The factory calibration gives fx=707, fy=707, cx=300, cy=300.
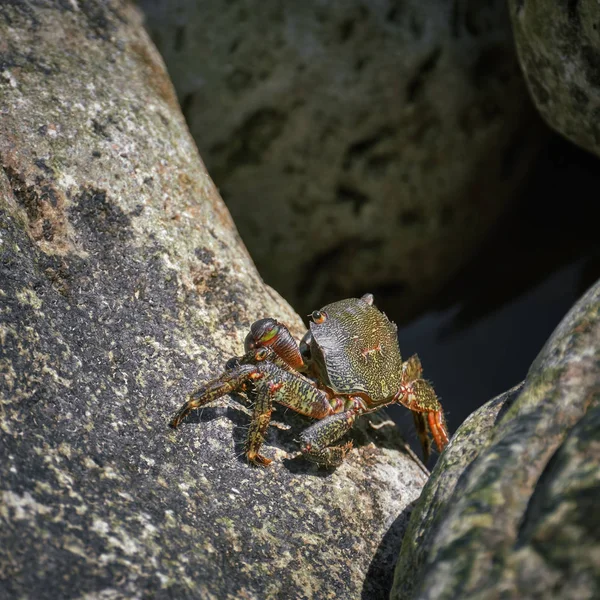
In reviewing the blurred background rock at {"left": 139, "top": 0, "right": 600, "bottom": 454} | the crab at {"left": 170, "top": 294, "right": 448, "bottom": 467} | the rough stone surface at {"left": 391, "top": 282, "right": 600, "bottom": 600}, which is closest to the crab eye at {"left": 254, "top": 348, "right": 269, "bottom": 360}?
the crab at {"left": 170, "top": 294, "right": 448, "bottom": 467}

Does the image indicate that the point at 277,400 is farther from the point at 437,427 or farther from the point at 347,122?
the point at 347,122

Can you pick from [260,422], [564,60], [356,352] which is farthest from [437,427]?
[564,60]

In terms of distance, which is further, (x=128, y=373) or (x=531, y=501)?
(x=128, y=373)

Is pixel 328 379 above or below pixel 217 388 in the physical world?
below

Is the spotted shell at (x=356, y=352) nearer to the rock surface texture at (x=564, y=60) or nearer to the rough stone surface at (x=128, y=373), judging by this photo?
the rough stone surface at (x=128, y=373)

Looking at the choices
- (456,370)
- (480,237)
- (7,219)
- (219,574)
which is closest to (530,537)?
(219,574)

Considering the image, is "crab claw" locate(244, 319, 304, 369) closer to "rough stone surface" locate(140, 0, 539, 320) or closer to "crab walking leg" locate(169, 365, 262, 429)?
"crab walking leg" locate(169, 365, 262, 429)
